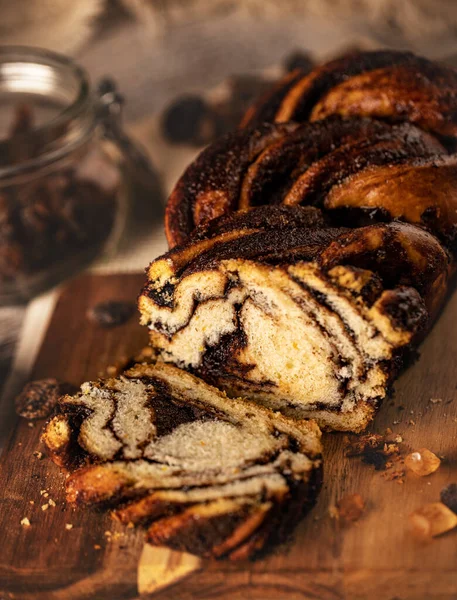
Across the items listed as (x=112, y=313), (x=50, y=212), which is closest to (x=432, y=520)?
(x=112, y=313)

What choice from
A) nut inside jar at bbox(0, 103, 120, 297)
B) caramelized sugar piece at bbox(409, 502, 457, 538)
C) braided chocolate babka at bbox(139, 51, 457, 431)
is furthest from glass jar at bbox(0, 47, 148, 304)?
caramelized sugar piece at bbox(409, 502, 457, 538)

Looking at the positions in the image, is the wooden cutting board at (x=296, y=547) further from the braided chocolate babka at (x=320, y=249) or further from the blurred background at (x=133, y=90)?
the blurred background at (x=133, y=90)

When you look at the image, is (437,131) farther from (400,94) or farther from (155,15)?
(155,15)

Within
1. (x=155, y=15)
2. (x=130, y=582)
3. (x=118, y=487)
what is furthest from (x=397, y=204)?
(x=155, y=15)

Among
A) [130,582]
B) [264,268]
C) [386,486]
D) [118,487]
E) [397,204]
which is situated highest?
[397,204]

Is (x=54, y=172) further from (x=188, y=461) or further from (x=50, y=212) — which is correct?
(x=188, y=461)

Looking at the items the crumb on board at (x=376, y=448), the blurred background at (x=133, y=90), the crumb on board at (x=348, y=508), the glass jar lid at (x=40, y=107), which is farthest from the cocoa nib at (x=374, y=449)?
the glass jar lid at (x=40, y=107)
